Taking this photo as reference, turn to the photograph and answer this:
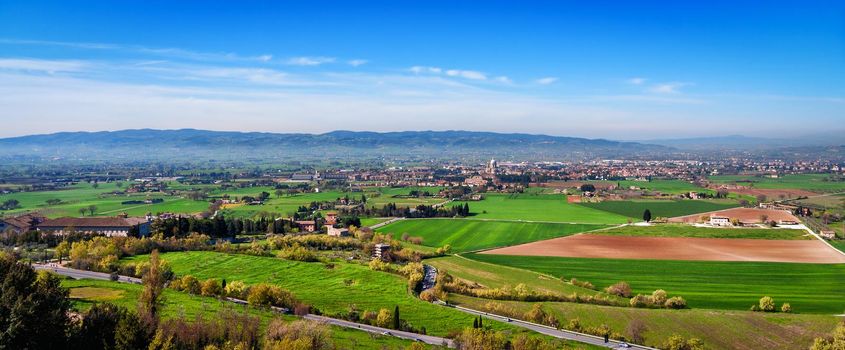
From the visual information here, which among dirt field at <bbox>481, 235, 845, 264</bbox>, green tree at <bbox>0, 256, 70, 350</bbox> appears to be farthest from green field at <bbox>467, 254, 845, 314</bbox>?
green tree at <bbox>0, 256, 70, 350</bbox>

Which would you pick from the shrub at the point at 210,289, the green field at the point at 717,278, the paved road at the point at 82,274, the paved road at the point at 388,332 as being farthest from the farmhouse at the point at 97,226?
the paved road at the point at 388,332

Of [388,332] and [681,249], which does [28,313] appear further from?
[681,249]

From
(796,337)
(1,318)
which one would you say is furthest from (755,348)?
(1,318)

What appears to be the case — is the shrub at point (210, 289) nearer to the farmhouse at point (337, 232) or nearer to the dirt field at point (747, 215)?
the farmhouse at point (337, 232)

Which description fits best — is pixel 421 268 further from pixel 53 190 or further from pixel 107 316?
pixel 53 190

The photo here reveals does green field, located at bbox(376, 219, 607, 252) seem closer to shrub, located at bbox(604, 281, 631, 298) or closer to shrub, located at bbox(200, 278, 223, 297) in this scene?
shrub, located at bbox(604, 281, 631, 298)

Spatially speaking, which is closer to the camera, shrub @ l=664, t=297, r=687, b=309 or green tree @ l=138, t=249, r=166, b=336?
green tree @ l=138, t=249, r=166, b=336
